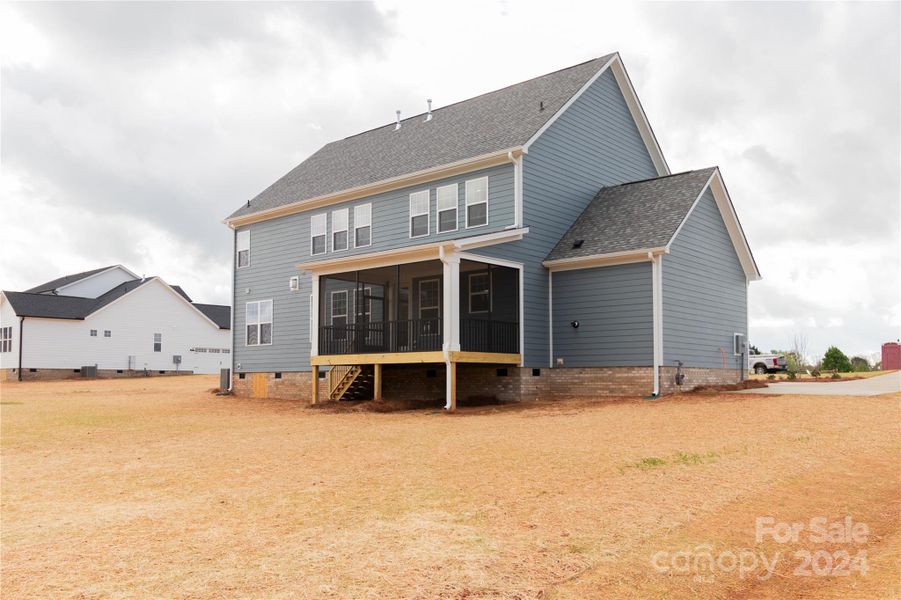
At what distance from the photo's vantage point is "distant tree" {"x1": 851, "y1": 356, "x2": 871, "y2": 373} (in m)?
35.8

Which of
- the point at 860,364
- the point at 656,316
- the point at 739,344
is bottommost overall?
the point at 860,364

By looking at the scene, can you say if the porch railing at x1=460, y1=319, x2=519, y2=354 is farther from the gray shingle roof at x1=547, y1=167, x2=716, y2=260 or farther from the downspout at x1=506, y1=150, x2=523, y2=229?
the downspout at x1=506, y1=150, x2=523, y2=229

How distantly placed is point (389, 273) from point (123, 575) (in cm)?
1652

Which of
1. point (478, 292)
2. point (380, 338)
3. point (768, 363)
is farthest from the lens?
point (768, 363)

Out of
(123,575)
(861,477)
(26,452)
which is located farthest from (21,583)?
(861,477)

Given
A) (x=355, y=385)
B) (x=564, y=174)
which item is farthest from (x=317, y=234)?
(x=564, y=174)

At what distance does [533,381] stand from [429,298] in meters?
4.35

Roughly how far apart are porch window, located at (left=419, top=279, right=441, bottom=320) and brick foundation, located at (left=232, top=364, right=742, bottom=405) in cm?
164

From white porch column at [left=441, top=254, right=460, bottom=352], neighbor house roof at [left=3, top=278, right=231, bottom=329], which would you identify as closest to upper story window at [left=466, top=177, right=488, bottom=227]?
white porch column at [left=441, top=254, right=460, bottom=352]

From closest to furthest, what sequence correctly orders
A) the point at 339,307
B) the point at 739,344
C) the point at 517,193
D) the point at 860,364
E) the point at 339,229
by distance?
the point at 517,193, the point at 739,344, the point at 339,229, the point at 339,307, the point at 860,364

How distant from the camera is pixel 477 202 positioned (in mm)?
21766

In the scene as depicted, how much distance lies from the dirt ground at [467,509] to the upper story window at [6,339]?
112 ft

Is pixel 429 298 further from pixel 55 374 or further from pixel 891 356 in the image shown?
pixel 55 374

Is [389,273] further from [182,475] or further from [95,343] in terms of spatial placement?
[95,343]
